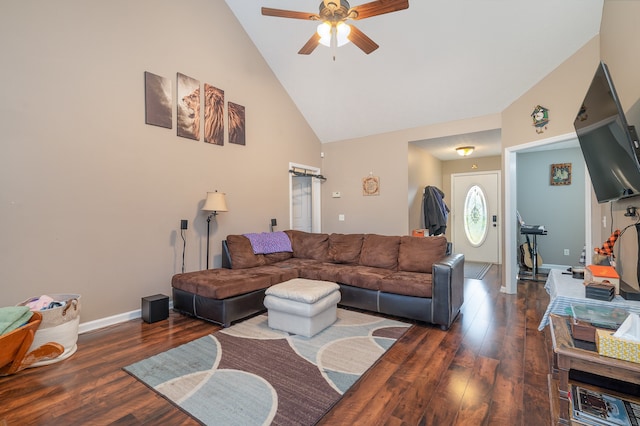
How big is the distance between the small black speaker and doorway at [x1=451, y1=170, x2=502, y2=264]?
21.0ft

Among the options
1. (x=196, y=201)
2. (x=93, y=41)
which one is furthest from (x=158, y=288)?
(x=93, y=41)

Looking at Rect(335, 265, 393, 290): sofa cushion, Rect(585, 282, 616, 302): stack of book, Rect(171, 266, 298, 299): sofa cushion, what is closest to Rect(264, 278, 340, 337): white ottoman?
Rect(171, 266, 298, 299): sofa cushion

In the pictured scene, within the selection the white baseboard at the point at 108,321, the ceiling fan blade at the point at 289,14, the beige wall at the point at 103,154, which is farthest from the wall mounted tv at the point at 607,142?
the white baseboard at the point at 108,321

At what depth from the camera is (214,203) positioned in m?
3.82

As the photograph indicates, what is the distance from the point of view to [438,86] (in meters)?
4.34

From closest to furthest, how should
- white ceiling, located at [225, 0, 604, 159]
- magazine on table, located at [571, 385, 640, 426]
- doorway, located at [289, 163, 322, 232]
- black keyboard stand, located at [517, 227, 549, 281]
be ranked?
1. magazine on table, located at [571, 385, 640, 426]
2. white ceiling, located at [225, 0, 604, 159]
3. black keyboard stand, located at [517, 227, 549, 281]
4. doorway, located at [289, 163, 322, 232]

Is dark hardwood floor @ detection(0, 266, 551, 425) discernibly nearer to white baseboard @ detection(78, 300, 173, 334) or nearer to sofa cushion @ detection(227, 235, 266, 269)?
white baseboard @ detection(78, 300, 173, 334)

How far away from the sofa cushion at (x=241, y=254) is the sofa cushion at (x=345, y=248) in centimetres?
107

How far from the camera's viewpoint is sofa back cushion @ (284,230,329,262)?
456 cm

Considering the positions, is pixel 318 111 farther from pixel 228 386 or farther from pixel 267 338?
pixel 228 386

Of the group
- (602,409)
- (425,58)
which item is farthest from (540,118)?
(602,409)

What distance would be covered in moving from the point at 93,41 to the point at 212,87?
55.3 inches

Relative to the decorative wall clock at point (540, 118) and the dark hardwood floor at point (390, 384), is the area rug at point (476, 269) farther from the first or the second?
the decorative wall clock at point (540, 118)

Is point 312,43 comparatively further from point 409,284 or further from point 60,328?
point 60,328
